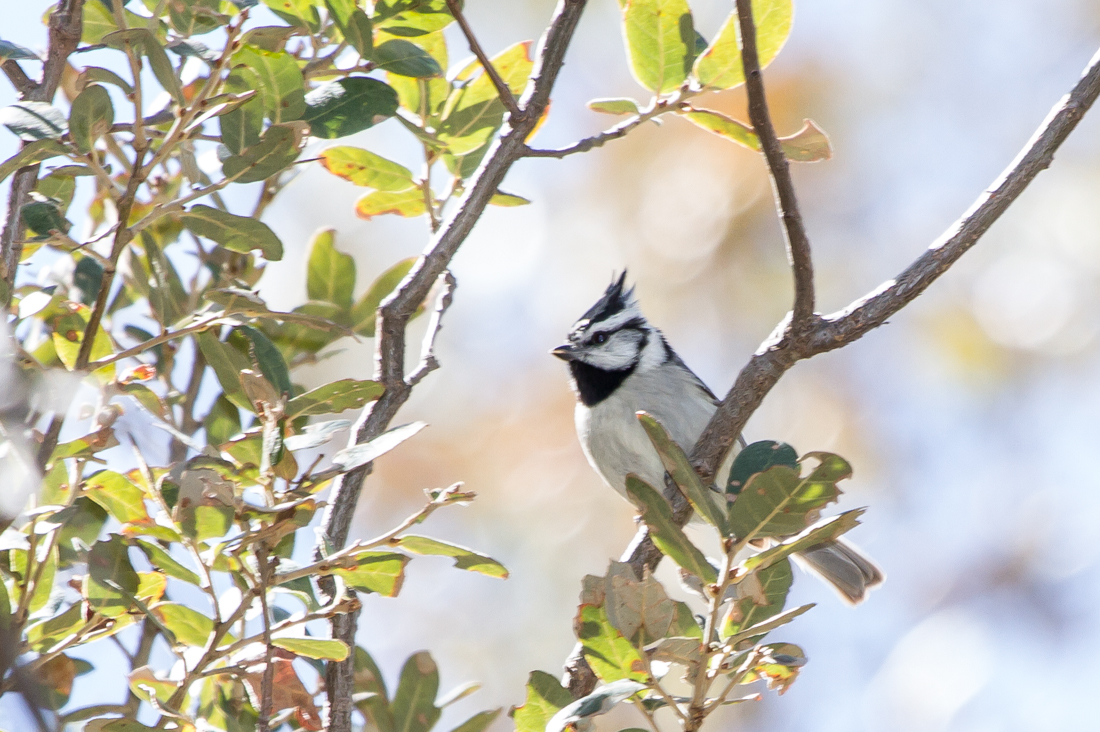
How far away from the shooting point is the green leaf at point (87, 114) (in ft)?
4.90

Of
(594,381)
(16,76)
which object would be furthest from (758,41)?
(594,381)

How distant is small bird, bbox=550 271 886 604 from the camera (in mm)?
3682

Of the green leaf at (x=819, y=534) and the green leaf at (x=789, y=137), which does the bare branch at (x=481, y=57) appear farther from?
the green leaf at (x=819, y=534)

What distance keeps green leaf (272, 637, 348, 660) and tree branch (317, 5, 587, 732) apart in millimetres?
330

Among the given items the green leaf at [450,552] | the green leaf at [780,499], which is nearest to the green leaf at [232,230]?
the green leaf at [450,552]

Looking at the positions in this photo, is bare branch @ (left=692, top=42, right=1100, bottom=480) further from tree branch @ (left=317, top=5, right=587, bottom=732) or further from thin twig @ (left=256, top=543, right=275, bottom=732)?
thin twig @ (left=256, top=543, right=275, bottom=732)

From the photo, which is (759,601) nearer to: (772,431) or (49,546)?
(49,546)

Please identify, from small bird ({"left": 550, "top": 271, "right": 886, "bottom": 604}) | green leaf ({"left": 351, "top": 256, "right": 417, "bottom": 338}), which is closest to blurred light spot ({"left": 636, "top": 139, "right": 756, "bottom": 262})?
small bird ({"left": 550, "top": 271, "right": 886, "bottom": 604})

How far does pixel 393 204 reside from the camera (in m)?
2.34

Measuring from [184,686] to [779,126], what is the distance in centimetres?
514

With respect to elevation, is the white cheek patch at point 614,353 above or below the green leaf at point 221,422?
above

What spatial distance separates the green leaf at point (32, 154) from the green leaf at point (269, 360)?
1.20 ft

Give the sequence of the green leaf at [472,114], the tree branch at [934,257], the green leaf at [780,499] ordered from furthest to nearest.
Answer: the green leaf at [472,114] < the tree branch at [934,257] < the green leaf at [780,499]

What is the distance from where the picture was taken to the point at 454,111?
214 centimetres
